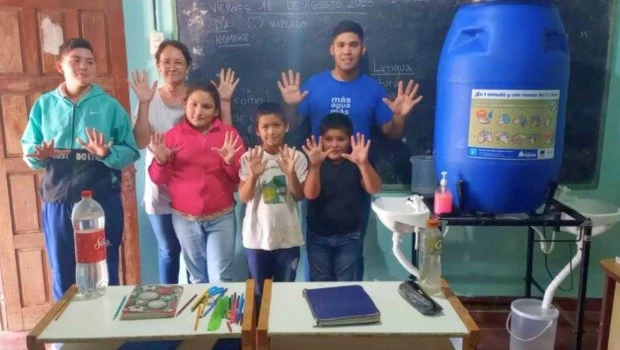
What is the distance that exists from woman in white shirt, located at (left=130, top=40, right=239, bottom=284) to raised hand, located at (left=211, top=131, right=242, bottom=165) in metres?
0.11

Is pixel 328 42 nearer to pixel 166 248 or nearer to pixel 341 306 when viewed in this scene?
pixel 166 248

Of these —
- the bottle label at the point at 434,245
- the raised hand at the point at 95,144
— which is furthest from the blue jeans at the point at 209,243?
the bottle label at the point at 434,245

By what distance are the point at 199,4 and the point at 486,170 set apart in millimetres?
1498

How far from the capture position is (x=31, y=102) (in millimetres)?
2467

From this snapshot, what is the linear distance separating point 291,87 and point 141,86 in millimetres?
715

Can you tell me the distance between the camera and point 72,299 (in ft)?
5.46

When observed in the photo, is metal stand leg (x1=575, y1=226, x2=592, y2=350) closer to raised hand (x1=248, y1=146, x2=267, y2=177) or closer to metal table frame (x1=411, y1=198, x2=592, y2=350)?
metal table frame (x1=411, y1=198, x2=592, y2=350)

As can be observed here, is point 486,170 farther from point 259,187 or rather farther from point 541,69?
point 259,187

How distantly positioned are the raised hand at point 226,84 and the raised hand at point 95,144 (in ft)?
1.90

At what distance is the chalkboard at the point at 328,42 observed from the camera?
2479 millimetres

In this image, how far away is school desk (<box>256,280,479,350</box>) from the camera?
1.45 m

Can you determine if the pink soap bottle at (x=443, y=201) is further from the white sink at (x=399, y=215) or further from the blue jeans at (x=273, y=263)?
the blue jeans at (x=273, y=263)

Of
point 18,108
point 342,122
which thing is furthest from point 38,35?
point 342,122

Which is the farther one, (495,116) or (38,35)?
(38,35)
